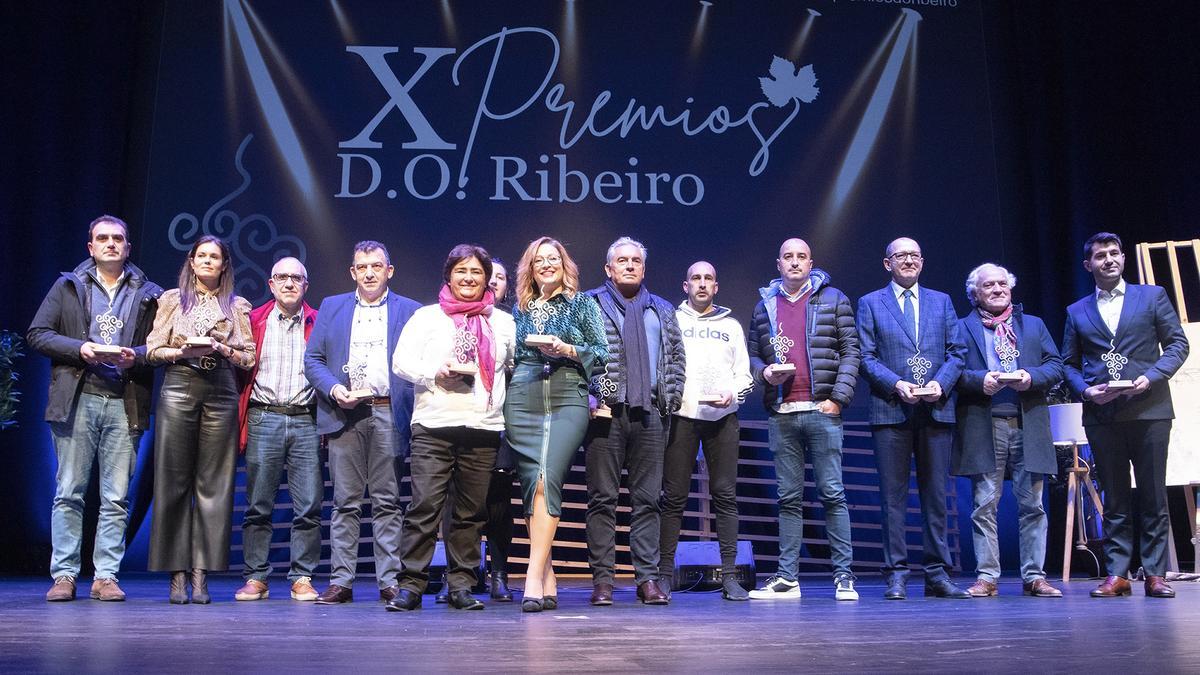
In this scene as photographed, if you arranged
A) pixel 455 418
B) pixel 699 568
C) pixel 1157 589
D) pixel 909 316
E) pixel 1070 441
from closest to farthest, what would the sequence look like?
A: 1. pixel 455 418
2. pixel 1157 589
3. pixel 909 316
4. pixel 699 568
5. pixel 1070 441

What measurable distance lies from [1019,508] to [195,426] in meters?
3.91

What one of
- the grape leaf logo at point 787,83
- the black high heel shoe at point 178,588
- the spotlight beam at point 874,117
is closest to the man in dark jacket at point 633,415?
the black high heel shoe at point 178,588

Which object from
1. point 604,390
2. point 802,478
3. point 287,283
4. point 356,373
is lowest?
point 802,478

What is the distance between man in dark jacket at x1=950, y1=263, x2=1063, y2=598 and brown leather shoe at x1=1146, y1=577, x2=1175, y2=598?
1.26 ft

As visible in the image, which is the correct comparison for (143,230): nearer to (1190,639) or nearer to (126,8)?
(126,8)

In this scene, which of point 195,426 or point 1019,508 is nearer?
point 195,426

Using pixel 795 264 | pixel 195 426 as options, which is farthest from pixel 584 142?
pixel 195 426

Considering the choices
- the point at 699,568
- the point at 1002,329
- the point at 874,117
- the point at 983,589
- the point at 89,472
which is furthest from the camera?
the point at 874,117

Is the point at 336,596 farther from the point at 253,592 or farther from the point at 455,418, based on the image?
the point at 455,418

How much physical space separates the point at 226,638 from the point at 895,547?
123 inches

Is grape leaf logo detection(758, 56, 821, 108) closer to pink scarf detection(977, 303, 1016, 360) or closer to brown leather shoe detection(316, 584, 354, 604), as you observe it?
pink scarf detection(977, 303, 1016, 360)

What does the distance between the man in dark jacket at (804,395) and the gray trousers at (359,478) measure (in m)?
1.76

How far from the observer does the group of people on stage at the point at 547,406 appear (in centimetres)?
432

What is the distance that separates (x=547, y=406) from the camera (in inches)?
169
